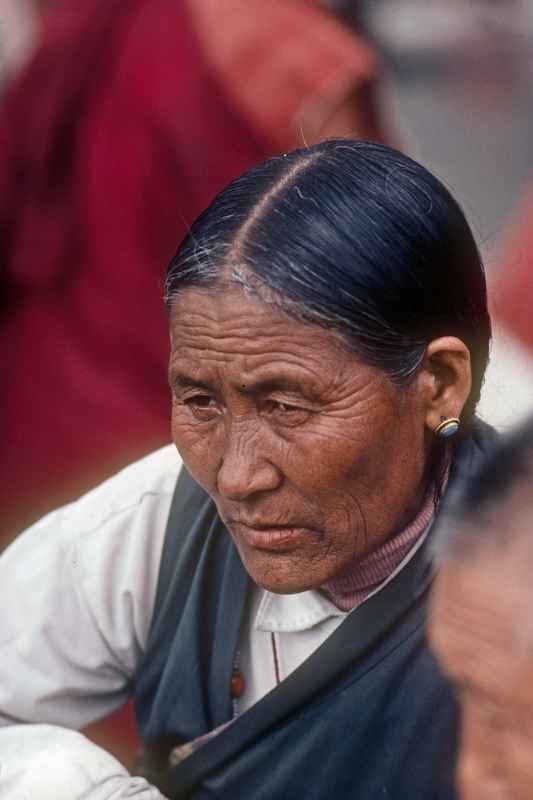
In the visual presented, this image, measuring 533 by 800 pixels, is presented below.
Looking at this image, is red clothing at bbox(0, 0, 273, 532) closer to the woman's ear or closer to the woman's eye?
the woman's eye

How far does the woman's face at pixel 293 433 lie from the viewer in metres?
1.58

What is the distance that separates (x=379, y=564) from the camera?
1.72 metres

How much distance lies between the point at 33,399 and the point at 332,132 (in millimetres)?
873

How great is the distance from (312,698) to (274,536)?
20 cm

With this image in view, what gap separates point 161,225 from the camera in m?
3.13

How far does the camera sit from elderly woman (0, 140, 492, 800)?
1566 mm

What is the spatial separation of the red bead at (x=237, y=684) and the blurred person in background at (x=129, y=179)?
45.1 inches

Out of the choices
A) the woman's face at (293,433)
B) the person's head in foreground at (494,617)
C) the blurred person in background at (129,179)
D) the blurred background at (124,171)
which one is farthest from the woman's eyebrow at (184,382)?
the blurred person in background at (129,179)

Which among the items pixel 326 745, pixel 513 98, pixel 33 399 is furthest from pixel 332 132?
pixel 513 98

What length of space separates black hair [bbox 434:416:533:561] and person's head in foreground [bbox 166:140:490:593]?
0.53 ft

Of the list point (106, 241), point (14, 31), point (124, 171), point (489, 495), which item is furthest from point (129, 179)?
point (489, 495)

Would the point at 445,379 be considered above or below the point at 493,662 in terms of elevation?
above

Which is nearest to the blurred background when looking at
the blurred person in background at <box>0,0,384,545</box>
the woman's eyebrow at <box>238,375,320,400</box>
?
the blurred person in background at <box>0,0,384,545</box>

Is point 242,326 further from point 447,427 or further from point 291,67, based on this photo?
point 291,67
